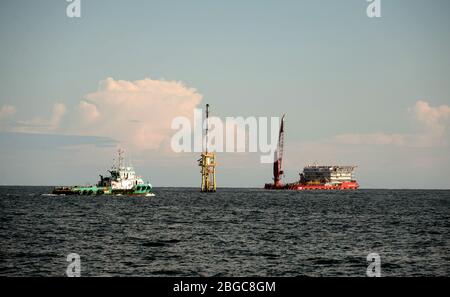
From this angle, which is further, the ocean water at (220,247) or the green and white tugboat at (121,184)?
the green and white tugboat at (121,184)

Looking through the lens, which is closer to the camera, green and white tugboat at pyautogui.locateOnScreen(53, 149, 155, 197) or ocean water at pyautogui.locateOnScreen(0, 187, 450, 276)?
ocean water at pyautogui.locateOnScreen(0, 187, 450, 276)

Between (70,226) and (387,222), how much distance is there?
119 feet

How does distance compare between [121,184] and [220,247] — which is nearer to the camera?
[220,247]

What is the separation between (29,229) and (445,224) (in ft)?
151

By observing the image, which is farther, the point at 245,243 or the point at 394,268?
the point at 245,243

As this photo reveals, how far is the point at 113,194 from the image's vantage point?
131 meters

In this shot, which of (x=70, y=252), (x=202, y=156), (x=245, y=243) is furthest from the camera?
(x=202, y=156)

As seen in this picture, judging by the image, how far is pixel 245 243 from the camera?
42.6 meters
